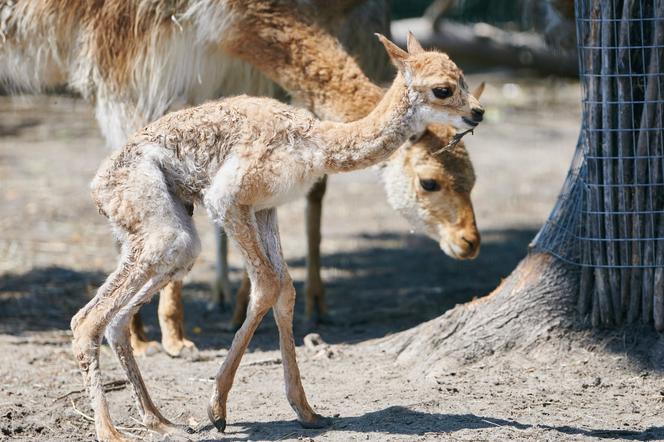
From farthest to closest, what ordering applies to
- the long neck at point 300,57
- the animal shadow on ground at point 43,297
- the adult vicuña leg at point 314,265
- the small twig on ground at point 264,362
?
the adult vicuña leg at point 314,265 < the animal shadow on ground at point 43,297 < the long neck at point 300,57 < the small twig on ground at point 264,362

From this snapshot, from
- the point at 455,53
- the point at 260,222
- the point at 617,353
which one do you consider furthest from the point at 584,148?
the point at 455,53

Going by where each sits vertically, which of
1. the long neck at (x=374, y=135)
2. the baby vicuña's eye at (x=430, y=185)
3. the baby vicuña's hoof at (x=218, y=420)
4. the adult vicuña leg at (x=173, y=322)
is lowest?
the baby vicuña's hoof at (x=218, y=420)

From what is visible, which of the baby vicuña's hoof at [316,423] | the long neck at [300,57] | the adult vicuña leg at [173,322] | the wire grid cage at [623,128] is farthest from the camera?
the adult vicuña leg at [173,322]

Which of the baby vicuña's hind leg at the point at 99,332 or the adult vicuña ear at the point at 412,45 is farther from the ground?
the adult vicuña ear at the point at 412,45

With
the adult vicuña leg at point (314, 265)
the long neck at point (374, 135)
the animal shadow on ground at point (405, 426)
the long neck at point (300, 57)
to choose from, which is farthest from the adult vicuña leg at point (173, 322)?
the long neck at point (374, 135)

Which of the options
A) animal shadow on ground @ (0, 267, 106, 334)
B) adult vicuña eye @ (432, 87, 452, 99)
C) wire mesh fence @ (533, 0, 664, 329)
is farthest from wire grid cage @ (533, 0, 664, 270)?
animal shadow on ground @ (0, 267, 106, 334)

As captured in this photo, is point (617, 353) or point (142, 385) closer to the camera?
point (142, 385)

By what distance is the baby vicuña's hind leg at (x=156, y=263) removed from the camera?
14.0 feet

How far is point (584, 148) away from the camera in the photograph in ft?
16.7

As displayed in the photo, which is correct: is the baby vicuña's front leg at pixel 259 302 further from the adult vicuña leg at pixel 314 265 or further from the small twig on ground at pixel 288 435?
the adult vicuña leg at pixel 314 265

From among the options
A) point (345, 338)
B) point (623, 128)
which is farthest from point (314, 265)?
point (623, 128)

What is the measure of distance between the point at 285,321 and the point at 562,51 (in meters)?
3.90

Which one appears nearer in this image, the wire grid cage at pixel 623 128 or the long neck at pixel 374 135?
the long neck at pixel 374 135

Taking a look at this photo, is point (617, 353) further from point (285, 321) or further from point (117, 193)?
point (117, 193)
